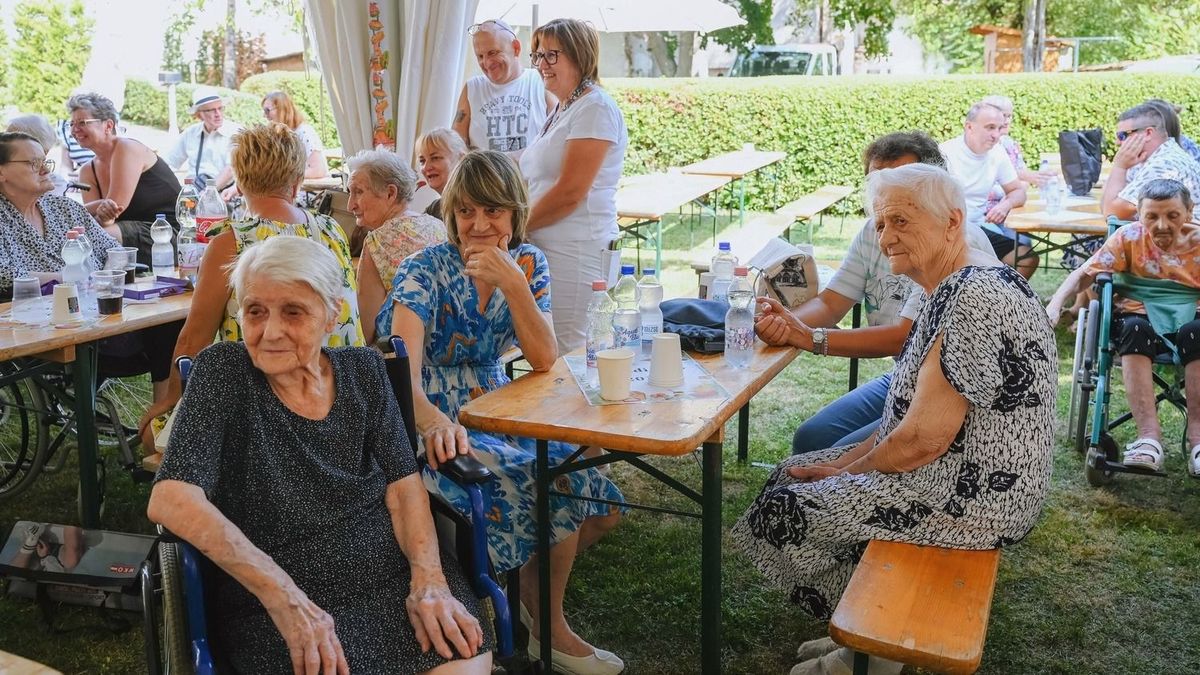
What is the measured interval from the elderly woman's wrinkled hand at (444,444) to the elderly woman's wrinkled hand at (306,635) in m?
0.54

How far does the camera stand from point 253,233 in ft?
9.53

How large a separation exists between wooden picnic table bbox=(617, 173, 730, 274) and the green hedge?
8.99 ft

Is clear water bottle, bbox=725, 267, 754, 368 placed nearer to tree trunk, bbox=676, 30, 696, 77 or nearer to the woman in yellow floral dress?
the woman in yellow floral dress

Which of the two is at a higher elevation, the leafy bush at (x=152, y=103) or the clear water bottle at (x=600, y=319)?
the leafy bush at (x=152, y=103)

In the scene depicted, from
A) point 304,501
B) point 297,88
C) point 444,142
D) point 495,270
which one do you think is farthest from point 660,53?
point 304,501

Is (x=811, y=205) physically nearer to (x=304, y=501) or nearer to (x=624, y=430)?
(x=624, y=430)

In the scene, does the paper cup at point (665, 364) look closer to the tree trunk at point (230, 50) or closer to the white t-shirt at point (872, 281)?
the white t-shirt at point (872, 281)

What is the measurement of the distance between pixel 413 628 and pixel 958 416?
1230mm

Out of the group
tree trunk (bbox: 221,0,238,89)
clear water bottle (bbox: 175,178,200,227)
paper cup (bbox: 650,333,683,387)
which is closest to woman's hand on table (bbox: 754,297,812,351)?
paper cup (bbox: 650,333,683,387)

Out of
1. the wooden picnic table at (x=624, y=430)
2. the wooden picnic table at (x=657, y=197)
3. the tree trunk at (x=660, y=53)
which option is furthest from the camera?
the tree trunk at (x=660, y=53)

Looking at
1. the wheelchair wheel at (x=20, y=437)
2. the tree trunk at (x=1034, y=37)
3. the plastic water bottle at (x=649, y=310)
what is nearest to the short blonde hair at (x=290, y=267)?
the plastic water bottle at (x=649, y=310)

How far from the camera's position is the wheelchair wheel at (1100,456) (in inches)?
161

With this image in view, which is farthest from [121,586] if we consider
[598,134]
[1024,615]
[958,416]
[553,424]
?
[1024,615]

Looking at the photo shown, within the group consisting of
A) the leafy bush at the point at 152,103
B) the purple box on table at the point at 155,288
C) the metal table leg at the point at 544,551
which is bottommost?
the metal table leg at the point at 544,551
